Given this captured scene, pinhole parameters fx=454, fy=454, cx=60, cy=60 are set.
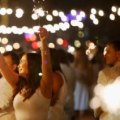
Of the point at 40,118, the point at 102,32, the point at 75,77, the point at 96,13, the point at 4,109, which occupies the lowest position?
the point at 40,118

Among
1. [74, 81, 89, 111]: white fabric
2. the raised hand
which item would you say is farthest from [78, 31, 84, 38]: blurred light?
the raised hand

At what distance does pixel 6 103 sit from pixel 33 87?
1.84 feet

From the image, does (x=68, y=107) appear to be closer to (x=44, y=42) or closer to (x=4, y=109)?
(x=4, y=109)

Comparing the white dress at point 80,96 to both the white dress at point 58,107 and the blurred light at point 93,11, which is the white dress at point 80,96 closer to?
the white dress at point 58,107

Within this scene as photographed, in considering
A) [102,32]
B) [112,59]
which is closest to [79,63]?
[112,59]

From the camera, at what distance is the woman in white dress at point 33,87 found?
14.9ft

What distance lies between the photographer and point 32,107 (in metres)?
4.54

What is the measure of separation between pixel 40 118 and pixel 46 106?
0.44 ft

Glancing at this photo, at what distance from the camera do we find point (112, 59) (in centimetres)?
586

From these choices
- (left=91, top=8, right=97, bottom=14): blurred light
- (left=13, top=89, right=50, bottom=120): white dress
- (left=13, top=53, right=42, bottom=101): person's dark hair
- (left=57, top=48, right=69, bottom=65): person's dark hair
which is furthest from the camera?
(left=91, top=8, right=97, bottom=14): blurred light

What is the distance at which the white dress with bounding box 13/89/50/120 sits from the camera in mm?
4539

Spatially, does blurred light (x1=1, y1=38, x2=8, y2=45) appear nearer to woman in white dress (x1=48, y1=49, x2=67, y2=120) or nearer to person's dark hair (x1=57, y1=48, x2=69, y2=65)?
person's dark hair (x1=57, y1=48, x2=69, y2=65)

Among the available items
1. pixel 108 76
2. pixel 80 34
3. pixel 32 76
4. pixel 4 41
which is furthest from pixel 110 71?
pixel 4 41

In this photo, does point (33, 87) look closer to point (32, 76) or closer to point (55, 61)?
point (32, 76)
